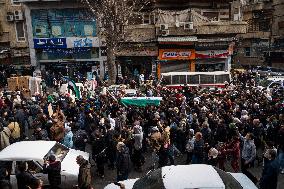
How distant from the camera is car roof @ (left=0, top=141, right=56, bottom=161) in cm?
987

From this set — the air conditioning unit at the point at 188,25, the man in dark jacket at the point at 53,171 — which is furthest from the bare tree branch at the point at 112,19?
the man in dark jacket at the point at 53,171

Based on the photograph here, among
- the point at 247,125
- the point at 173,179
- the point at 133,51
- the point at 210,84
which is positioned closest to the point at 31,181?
the point at 173,179

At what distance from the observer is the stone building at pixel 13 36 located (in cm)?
3369

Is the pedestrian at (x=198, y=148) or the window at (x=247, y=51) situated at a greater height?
the window at (x=247, y=51)

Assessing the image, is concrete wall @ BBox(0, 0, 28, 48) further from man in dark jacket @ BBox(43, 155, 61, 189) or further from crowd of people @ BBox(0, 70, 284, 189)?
man in dark jacket @ BBox(43, 155, 61, 189)

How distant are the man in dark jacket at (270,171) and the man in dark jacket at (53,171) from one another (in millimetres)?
5438

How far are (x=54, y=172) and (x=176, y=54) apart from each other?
23.5 metres

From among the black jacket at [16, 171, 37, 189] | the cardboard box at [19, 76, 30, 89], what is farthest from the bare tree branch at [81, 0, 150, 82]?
the black jacket at [16, 171, 37, 189]

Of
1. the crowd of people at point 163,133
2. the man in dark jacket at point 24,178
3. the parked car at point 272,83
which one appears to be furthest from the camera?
the parked car at point 272,83

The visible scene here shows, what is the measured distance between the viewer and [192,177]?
24.3 ft

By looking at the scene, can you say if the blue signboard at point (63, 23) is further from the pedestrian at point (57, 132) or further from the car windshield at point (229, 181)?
the car windshield at point (229, 181)

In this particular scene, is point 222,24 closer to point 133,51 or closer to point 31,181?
point 133,51

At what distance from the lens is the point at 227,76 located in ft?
83.7

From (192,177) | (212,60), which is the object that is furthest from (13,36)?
(192,177)
